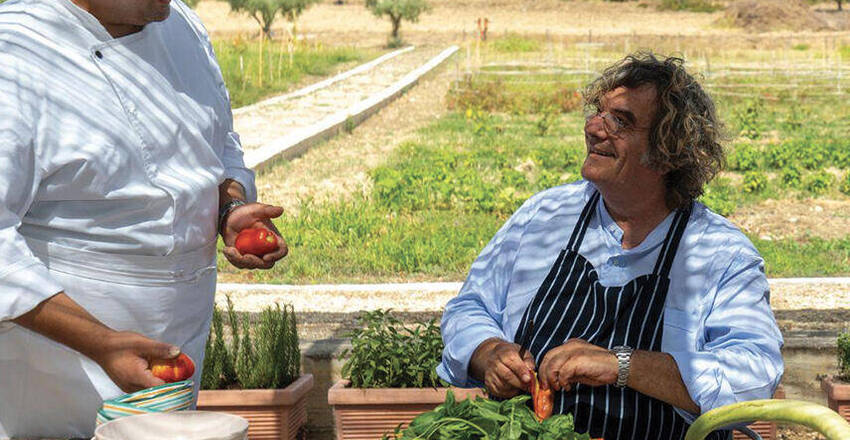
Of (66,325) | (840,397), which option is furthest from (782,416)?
(840,397)

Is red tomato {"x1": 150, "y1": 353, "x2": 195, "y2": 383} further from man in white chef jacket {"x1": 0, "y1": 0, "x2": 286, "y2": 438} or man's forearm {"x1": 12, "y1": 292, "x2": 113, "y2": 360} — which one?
man's forearm {"x1": 12, "y1": 292, "x2": 113, "y2": 360}

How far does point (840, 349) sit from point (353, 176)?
7.44m

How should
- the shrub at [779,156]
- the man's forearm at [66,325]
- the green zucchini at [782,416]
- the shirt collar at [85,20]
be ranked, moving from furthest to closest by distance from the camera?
the shrub at [779,156] → the shirt collar at [85,20] → the man's forearm at [66,325] → the green zucchini at [782,416]

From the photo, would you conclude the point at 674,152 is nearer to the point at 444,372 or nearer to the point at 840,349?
the point at 444,372

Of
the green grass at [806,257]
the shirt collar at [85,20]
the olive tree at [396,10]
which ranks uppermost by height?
the shirt collar at [85,20]

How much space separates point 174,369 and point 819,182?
9295mm

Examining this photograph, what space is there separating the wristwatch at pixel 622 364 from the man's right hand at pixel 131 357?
957 mm

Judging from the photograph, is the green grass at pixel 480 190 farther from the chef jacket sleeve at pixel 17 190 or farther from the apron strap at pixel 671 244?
the chef jacket sleeve at pixel 17 190

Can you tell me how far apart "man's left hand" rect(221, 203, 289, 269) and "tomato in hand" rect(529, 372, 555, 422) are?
1.94 ft

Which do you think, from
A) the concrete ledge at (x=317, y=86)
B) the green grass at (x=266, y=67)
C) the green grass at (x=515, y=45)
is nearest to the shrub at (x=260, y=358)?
the concrete ledge at (x=317, y=86)

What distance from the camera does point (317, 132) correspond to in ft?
44.4

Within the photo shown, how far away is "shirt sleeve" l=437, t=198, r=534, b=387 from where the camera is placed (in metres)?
2.69

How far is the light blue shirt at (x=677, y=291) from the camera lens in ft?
7.88

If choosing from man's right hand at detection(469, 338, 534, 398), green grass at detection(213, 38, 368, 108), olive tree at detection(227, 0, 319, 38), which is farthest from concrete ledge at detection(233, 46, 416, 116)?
man's right hand at detection(469, 338, 534, 398)
